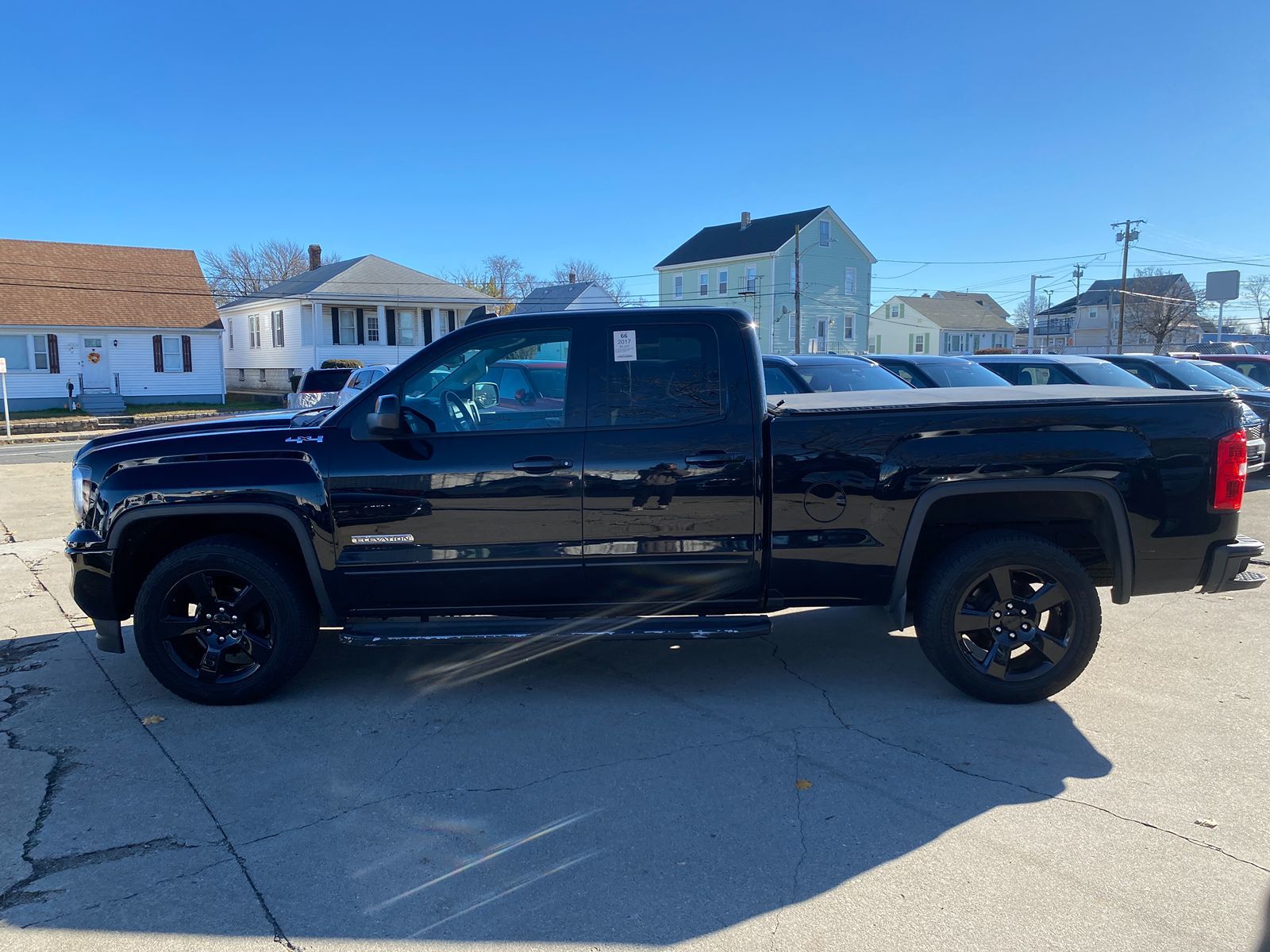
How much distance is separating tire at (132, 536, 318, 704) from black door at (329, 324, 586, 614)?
36 cm

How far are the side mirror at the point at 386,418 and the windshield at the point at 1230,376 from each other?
13525 mm

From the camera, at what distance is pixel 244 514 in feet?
15.1

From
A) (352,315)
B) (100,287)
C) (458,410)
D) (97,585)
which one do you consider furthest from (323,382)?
(352,315)

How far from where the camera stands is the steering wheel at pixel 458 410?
4605 millimetres

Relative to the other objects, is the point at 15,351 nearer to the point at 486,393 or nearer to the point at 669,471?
the point at 486,393

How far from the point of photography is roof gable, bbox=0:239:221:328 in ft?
105

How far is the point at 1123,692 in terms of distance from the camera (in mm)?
4871

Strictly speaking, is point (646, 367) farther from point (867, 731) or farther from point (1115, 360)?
point (1115, 360)

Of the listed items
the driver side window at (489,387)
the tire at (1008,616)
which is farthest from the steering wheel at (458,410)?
the tire at (1008,616)

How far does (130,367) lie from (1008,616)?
35.9m

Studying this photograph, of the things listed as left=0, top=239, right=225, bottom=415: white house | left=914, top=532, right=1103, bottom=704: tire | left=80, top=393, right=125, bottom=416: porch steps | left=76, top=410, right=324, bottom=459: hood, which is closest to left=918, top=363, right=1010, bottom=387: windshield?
left=914, top=532, right=1103, bottom=704: tire

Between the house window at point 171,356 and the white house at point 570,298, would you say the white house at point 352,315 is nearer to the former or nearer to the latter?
the house window at point 171,356

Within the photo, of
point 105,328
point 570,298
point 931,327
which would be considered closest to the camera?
point 105,328

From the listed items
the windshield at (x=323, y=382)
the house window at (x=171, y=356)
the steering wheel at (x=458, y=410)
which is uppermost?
the house window at (x=171, y=356)
